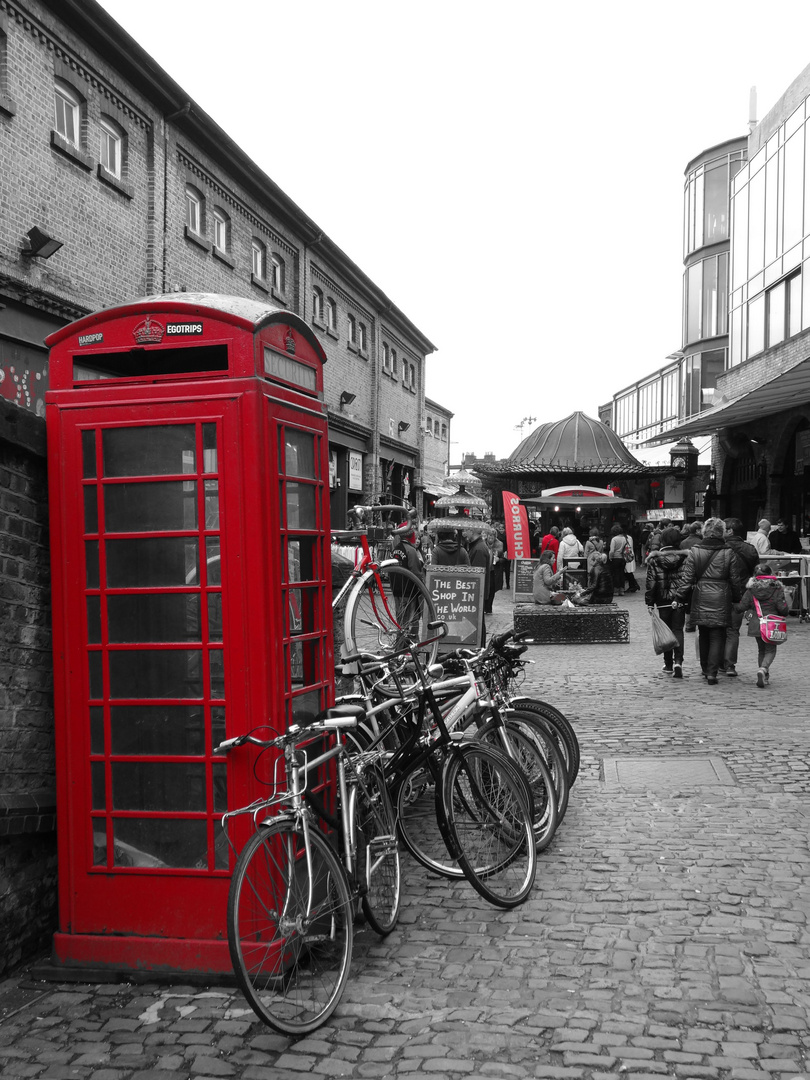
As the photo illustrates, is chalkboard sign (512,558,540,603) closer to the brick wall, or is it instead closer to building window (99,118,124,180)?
building window (99,118,124,180)

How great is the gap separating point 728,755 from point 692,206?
4223 centimetres

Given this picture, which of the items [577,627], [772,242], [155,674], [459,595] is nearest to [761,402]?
[772,242]

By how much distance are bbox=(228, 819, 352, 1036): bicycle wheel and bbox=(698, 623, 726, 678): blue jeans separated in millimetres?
8243

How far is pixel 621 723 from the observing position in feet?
29.5

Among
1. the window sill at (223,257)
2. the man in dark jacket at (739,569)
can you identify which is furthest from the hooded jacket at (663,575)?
the window sill at (223,257)

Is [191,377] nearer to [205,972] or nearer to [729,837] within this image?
[205,972]

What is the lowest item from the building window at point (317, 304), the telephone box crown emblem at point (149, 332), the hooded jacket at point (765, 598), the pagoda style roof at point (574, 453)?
the hooded jacket at point (765, 598)

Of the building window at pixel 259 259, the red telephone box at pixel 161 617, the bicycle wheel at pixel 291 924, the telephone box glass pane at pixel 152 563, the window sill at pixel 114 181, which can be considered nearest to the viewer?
the bicycle wheel at pixel 291 924

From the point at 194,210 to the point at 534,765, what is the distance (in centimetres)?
1675

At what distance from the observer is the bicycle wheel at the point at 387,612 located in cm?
707

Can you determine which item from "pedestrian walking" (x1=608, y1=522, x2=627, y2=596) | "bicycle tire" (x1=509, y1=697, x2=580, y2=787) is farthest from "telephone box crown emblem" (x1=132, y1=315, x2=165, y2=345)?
"pedestrian walking" (x1=608, y1=522, x2=627, y2=596)

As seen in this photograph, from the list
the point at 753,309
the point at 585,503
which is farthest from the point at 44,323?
the point at 753,309

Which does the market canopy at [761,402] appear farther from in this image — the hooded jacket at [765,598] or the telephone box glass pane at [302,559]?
the telephone box glass pane at [302,559]

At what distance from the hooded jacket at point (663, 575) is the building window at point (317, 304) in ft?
57.5
